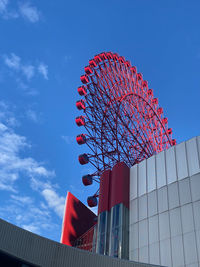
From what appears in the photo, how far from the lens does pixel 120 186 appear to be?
74.6 ft

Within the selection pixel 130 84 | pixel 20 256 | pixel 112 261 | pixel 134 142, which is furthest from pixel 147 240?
pixel 130 84

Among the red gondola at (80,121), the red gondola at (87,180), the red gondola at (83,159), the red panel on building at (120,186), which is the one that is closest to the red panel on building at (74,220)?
the red gondola at (87,180)

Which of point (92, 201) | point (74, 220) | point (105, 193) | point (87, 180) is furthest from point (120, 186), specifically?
point (87, 180)

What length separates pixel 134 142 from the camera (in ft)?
106

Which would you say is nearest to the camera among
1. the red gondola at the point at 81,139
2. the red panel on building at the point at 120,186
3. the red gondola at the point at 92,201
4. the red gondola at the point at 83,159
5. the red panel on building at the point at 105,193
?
the red panel on building at the point at 120,186

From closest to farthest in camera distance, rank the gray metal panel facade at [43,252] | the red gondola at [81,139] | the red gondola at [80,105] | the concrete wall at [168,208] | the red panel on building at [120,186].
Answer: the gray metal panel facade at [43,252], the concrete wall at [168,208], the red panel on building at [120,186], the red gondola at [81,139], the red gondola at [80,105]

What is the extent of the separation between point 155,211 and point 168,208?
0.85 metres

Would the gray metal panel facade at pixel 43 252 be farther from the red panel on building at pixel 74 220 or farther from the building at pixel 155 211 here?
the red panel on building at pixel 74 220

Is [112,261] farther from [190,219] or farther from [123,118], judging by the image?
[123,118]

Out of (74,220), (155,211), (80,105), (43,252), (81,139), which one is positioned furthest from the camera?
(80,105)

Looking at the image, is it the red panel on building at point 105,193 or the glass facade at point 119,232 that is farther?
the red panel on building at point 105,193

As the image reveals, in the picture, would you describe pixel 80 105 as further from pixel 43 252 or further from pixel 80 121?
pixel 43 252

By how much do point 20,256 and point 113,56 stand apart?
26.4 meters

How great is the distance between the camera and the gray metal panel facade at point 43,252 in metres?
12.4
